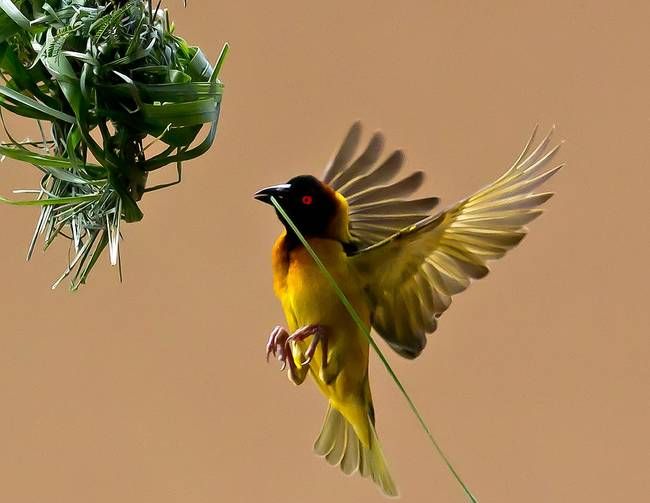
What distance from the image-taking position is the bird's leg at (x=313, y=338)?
1.33 metres

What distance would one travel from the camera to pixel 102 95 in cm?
117

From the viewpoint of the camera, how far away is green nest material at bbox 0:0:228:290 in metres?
1.15

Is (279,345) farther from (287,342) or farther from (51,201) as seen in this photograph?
(51,201)

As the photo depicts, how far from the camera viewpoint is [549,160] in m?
1.26

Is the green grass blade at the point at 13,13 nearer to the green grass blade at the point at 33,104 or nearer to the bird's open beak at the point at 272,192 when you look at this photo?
the green grass blade at the point at 33,104

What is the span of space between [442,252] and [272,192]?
0.27 meters

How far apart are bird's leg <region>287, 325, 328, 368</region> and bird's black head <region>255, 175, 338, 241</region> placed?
14cm

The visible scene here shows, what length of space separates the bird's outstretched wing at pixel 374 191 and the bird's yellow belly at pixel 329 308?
0.77 feet

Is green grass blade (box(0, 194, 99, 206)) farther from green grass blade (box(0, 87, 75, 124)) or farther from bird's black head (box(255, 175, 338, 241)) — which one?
bird's black head (box(255, 175, 338, 241))

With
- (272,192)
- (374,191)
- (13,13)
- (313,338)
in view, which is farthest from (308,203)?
(13,13)

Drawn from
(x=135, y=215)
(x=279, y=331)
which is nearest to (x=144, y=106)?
(x=135, y=215)

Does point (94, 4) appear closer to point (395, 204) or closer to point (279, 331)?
point (279, 331)

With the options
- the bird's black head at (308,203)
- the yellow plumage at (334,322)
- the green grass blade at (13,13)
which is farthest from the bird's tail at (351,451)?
the green grass blade at (13,13)

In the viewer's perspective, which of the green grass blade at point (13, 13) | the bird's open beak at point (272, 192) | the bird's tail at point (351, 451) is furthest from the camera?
the bird's tail at point (351, 451)
